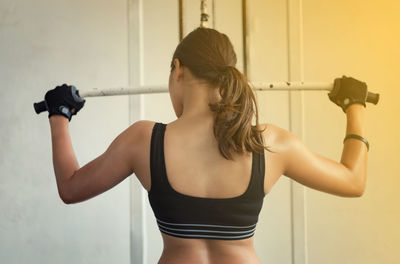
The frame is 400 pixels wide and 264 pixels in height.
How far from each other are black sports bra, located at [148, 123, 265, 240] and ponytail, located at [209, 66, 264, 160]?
0.05 m

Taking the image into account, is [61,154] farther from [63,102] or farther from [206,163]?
[206,163]

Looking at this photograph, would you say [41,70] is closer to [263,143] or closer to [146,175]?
[146,175]

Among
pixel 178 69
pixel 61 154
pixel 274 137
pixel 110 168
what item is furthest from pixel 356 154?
pixel 61 154

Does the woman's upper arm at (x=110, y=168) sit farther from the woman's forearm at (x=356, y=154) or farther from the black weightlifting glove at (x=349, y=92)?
the black weightlifting glove at (x=349, y=92)

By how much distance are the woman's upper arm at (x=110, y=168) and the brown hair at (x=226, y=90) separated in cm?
18

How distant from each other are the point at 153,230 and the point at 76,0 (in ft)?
3.85

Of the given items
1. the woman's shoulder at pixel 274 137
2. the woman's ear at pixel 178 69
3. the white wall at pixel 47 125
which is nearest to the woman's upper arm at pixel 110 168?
the woman's ear at pixel 178 69

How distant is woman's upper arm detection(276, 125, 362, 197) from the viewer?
89 cm

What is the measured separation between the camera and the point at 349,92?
1.17 metres

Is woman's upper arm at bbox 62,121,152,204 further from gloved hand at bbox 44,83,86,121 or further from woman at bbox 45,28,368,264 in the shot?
gloved hand at bbox 44,83,86,121

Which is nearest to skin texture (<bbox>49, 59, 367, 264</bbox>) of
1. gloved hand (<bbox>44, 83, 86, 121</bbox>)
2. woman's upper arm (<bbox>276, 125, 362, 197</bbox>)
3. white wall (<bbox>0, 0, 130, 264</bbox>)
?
woman's upper arm (<bbox>276, 125, 362, 197</bbox>)

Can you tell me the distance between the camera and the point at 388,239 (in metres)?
1.93

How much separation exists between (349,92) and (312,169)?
38cm

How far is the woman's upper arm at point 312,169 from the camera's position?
0.89 meters
